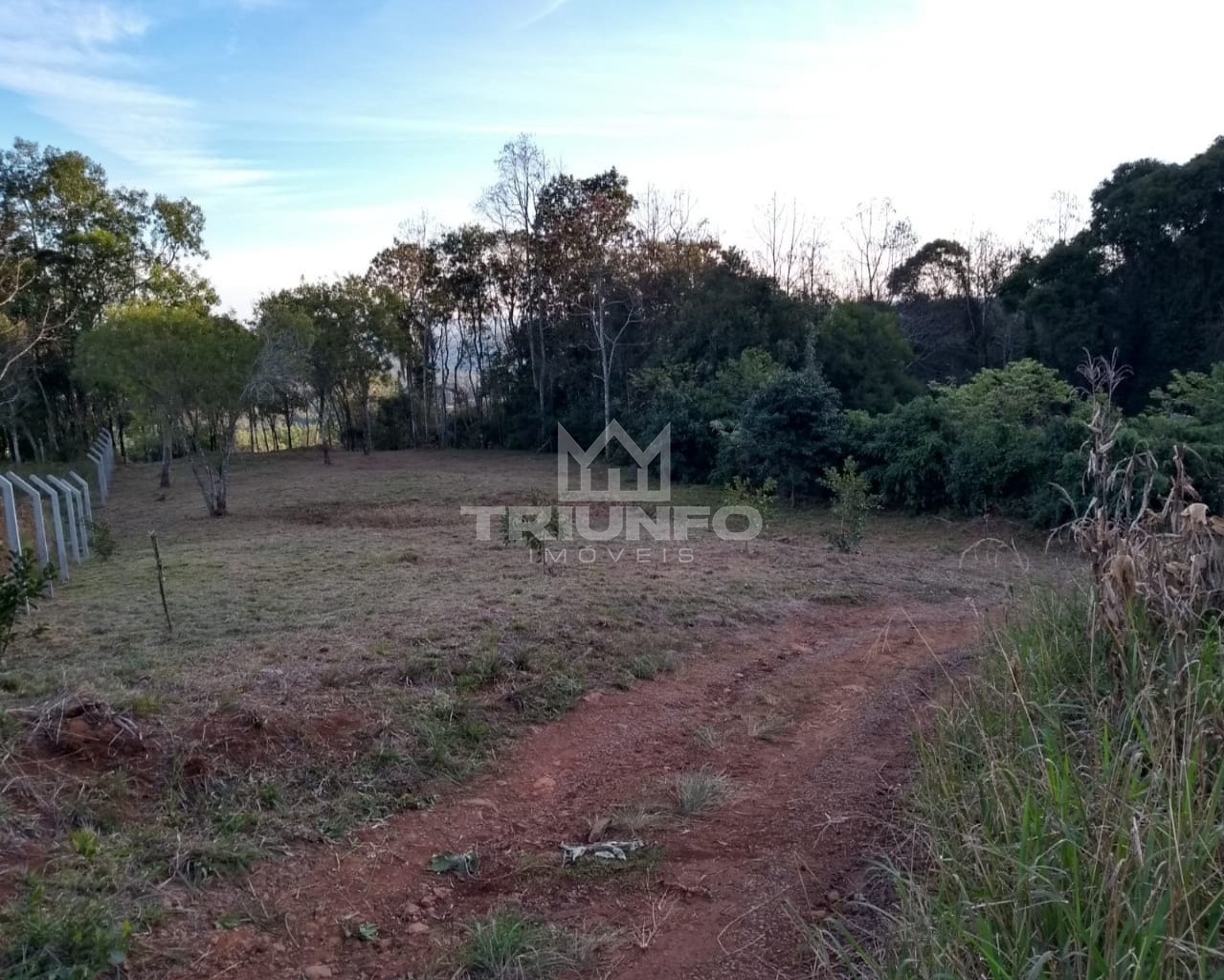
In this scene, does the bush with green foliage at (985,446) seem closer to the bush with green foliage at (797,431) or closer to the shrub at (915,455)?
the shrub at (915,455)

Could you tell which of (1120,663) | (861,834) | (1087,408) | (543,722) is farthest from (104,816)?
(1087,408)

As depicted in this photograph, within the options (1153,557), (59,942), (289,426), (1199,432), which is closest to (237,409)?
(59,942)

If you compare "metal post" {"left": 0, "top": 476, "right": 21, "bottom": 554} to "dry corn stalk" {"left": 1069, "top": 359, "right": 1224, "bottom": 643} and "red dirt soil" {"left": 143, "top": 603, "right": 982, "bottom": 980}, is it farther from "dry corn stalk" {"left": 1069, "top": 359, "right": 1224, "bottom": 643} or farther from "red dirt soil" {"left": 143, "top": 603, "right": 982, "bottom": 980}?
"dry corn stalk" {"left": 1069, "top": 359, "right": 1224, "bottom": 643}

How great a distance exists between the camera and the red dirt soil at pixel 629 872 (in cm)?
237

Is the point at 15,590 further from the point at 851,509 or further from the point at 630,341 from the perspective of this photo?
the point at 630,341

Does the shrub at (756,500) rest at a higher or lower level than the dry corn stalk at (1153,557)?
lower

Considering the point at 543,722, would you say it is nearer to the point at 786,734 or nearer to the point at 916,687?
the point at 786,734

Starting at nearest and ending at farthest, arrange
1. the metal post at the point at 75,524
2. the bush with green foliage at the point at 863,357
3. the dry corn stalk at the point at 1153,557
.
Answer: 1. the dry corn stalk at the point at 1153,557
2. the metal post at the point at 75,524
3. the bush with green foliage at the point at 863,357

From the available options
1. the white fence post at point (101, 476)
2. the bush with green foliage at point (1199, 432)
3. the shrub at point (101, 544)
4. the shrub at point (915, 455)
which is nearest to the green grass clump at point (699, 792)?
the bush with green foliage at point (1199, 432)

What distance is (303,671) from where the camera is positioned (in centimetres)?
438
